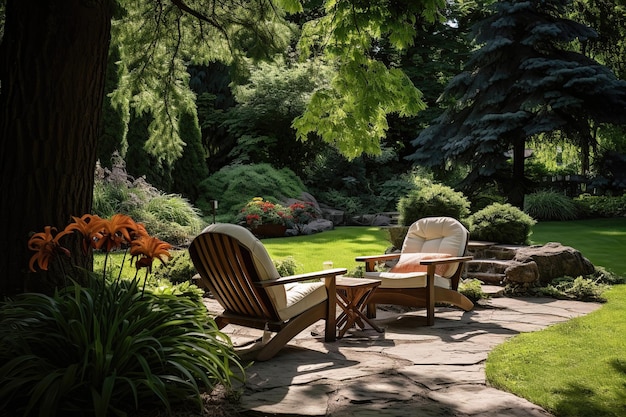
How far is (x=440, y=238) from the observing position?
285 inches

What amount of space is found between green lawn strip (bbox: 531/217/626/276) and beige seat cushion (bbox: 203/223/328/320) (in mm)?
6037

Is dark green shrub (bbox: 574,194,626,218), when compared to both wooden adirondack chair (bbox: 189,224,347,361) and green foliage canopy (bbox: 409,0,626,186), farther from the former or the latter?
wooden adirondack chair (bbox: 189,224,347,361)

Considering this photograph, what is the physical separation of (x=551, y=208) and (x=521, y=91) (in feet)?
14.5

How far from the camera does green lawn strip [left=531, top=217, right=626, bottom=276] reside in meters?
10.5

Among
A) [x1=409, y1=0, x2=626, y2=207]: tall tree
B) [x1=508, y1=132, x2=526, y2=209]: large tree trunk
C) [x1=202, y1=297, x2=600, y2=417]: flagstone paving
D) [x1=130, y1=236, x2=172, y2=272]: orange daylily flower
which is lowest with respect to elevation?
[x1=202, y1=297, x2=600, y2=417]: flagstone paving

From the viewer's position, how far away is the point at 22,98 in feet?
13.8

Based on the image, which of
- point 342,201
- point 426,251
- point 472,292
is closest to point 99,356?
point 426,251

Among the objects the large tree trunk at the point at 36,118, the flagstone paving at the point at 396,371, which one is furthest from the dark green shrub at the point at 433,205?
the large tree trunk at the point at 36,118

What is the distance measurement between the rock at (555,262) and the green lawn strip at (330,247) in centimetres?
231

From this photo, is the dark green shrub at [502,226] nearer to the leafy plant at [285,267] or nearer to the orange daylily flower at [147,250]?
the leafy plant at [285,267]

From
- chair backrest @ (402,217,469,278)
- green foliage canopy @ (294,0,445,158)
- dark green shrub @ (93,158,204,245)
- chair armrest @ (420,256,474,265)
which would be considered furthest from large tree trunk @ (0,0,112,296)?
dark green shrub @ (93,158,204,245)

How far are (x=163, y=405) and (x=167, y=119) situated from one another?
5.64 m

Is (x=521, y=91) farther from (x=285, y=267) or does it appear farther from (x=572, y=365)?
(x=572, y=365)

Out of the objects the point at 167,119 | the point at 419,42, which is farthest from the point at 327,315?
the point at 419,42
